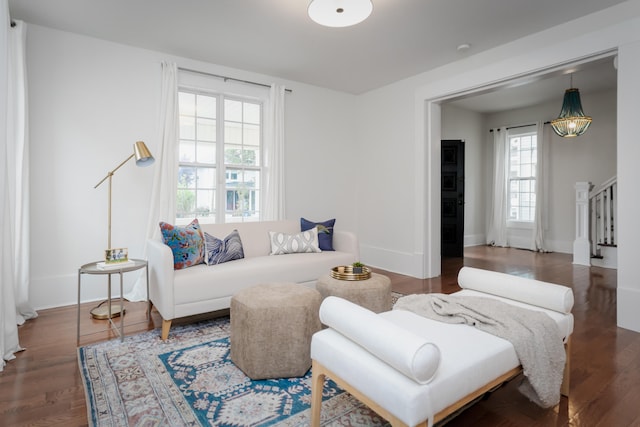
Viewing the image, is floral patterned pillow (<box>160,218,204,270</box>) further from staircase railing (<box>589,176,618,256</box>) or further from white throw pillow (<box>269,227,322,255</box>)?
staircase railing (<box>589,176,618,256</box>)

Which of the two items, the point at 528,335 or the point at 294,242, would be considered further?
the point at 294,242

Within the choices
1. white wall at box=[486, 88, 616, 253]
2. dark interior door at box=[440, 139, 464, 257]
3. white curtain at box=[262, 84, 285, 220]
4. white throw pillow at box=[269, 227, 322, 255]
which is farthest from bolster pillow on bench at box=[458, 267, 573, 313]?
white wall at box=[486, 88, 616, 253]

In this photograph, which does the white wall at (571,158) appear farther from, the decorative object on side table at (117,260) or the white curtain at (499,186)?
the decorative object on side table at (117,260)

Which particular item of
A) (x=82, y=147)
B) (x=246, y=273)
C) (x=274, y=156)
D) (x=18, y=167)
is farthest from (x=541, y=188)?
(x=18, y=167)

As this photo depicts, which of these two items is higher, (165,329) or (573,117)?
(573,117)

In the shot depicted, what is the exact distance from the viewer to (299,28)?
131 inches

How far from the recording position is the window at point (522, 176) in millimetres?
7043

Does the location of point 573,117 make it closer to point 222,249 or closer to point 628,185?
point 628,185

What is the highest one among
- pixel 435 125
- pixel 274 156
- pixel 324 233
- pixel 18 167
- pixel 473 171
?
pixel 435 125

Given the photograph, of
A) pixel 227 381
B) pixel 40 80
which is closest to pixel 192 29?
pixel 40 80

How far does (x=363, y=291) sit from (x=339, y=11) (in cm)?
201

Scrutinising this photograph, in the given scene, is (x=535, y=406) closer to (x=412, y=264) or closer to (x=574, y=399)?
(x=574, y=399)

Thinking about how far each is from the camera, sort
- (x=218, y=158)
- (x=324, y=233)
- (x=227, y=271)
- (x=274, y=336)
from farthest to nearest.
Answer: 1. (x=218, y=158)
2. (x=324, y=233)
3. (x=227, y=271)
4. (x=274, y=336)

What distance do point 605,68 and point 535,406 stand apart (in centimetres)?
505
